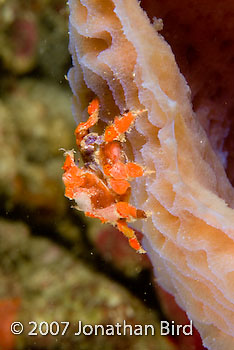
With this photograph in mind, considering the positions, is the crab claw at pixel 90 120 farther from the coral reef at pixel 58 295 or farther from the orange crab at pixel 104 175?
the coral reef at pixel 58 295

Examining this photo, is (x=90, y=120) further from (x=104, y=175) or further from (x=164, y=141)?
(x=164, y=141)

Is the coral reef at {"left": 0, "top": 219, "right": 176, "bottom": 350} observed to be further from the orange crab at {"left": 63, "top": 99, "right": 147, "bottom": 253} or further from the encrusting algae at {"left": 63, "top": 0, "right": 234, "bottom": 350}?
the encrusting algae at {"left": 63, "top": 0, "right": 234, "bottom": 350}

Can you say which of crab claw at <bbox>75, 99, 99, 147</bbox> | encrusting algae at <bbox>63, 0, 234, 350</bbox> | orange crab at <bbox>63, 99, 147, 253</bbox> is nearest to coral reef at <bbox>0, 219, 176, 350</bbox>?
orange crab at <bbox>63, 99, 147, 253</bbox>

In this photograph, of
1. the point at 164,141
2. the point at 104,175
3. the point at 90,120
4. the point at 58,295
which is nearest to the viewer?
the point at 164,141

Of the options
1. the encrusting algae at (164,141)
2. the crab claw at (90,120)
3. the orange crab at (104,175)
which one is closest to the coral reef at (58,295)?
the orange crab at (104,175)

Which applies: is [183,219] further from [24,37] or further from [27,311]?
[24,37]

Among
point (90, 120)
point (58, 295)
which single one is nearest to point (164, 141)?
point (90, 120)
